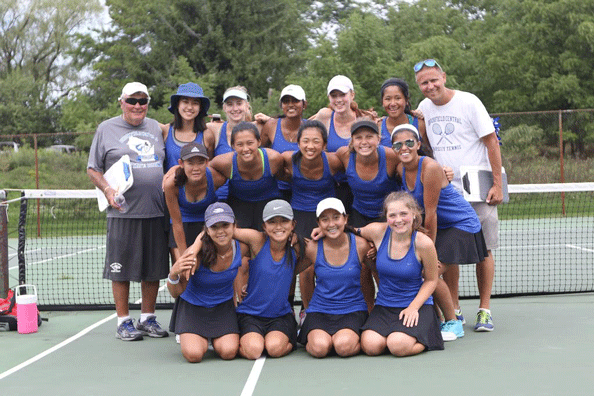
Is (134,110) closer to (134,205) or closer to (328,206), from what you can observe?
(134,205)

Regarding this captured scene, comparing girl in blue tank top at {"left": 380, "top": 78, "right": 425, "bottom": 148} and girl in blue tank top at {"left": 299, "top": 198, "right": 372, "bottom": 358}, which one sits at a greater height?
girl in blue tank top at {"left": 380, "top": 78, "right": 425, "bottom": 148}

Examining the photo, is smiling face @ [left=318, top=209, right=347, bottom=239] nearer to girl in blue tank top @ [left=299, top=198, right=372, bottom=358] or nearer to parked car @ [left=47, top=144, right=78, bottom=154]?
girl in blue tank top @ [left=299, top=198, right=372, bottom=358]

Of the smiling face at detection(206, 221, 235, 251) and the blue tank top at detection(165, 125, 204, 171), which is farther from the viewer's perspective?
the blue tank top at detection(165, 125, 204, 171)

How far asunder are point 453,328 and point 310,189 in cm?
134

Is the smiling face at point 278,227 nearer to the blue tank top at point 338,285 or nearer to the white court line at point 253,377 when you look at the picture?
the blue tank top at point 338,285

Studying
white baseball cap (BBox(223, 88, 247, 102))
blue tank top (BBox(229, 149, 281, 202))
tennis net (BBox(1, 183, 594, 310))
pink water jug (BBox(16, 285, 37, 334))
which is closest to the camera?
blue tank top (BBox(229, 149, 281, 202))

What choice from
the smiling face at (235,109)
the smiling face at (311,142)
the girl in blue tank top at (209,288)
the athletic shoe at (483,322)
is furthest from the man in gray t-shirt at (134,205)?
the athletic shoe at (483,322)

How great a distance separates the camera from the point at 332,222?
5305 mm

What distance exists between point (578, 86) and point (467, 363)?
58.8 ft

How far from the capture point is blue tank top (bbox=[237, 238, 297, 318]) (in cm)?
543

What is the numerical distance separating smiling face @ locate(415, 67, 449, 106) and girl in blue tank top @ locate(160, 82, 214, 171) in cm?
153

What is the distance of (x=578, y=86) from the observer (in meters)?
21.4

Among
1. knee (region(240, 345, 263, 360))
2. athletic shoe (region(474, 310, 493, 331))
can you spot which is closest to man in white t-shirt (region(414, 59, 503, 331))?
athletic shoe (region(474, 310, 493, 331))

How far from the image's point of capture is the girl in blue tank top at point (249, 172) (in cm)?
551
